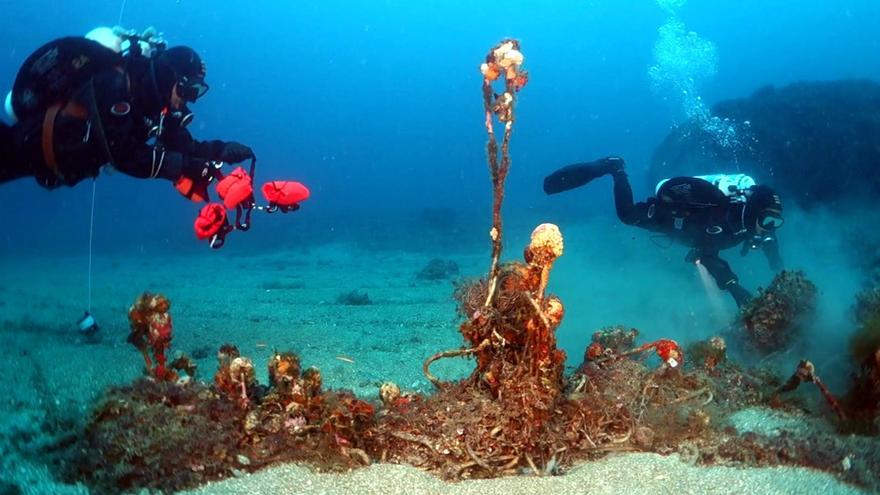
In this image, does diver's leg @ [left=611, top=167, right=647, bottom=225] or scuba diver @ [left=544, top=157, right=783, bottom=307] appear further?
diver's leg @ [left=611, top=167, right=647, bottom=225]

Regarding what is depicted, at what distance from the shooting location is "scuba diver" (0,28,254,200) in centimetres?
A: 541

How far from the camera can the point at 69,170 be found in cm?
549

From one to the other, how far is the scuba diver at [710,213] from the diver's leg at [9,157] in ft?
26.2

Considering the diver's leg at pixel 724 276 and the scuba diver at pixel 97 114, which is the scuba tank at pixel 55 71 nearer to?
the scuba diver at pixel 97 114

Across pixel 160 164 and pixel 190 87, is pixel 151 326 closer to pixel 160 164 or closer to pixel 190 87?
pixel 160 164

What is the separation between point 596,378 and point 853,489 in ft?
6.16

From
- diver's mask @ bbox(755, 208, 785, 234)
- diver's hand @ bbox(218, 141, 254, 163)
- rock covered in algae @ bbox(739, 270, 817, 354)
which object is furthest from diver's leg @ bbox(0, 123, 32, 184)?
diver's mask @ bbox(755, 208, 785, 234)

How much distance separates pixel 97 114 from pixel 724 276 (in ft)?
30.3

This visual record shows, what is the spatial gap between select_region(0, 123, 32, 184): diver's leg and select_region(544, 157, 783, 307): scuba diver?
7994 mm

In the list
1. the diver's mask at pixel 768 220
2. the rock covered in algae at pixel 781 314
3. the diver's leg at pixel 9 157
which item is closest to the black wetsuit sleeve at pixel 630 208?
the diver's mask at pixel 768 220

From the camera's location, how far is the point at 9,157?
17.8ft

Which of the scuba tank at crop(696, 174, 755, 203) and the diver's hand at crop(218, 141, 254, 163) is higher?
the diver's hand at crop(218, 141, 254, 163)

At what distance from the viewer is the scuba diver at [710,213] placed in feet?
30.0

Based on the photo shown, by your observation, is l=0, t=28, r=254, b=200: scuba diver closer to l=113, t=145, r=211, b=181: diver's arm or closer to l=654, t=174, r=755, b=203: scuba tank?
l=113, t=145, r=211, b=181: diver's arm
